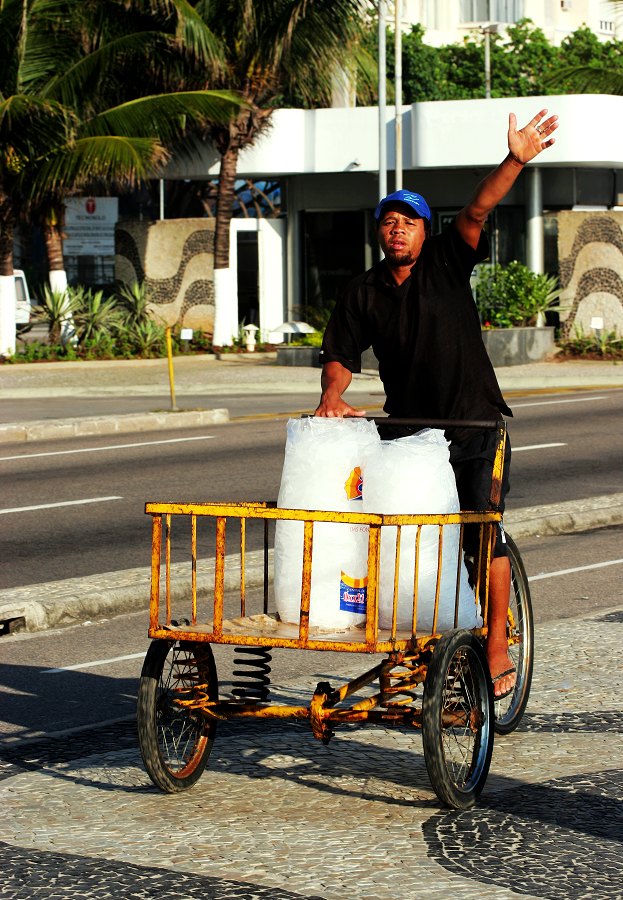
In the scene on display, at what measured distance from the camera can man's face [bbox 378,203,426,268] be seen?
5.81 metres

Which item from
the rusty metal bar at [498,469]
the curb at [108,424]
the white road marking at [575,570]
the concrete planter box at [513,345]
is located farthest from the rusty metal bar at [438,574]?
the concrete planter box at [513,345]

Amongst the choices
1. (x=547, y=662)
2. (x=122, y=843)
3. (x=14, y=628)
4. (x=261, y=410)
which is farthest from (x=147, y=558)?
(x=261, y=410)

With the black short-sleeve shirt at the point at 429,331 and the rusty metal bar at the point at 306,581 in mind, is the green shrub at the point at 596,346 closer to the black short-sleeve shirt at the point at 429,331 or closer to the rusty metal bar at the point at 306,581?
the black short-sleeve shirt at the point at 429,331

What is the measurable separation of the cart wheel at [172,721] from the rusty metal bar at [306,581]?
50 centimetres

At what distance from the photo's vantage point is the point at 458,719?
208 inches

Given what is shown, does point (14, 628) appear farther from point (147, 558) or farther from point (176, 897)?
point (176, 897)

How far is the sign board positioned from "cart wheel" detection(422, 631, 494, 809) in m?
47.1

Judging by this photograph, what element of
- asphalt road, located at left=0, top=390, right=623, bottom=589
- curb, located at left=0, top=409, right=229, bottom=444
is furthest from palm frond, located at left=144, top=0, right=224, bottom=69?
asphalt road, located at left=0, top=390, right=623, bottom=589

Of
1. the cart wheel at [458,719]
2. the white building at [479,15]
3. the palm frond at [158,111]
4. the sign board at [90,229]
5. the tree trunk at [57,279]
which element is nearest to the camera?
the cart wheel at [458,719]

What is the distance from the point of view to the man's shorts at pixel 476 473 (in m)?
5.87

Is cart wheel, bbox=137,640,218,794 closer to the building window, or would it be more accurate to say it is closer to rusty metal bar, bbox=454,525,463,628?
rusty metal bar, bbox=454,525,463,628

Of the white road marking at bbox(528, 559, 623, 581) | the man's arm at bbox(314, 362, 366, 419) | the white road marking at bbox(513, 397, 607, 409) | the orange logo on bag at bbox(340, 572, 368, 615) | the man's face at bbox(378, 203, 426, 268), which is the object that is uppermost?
the man's face at bbox(378, 203, 426, 268)

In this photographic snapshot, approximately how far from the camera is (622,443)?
57.4 ft

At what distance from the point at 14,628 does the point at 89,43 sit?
2405cm
